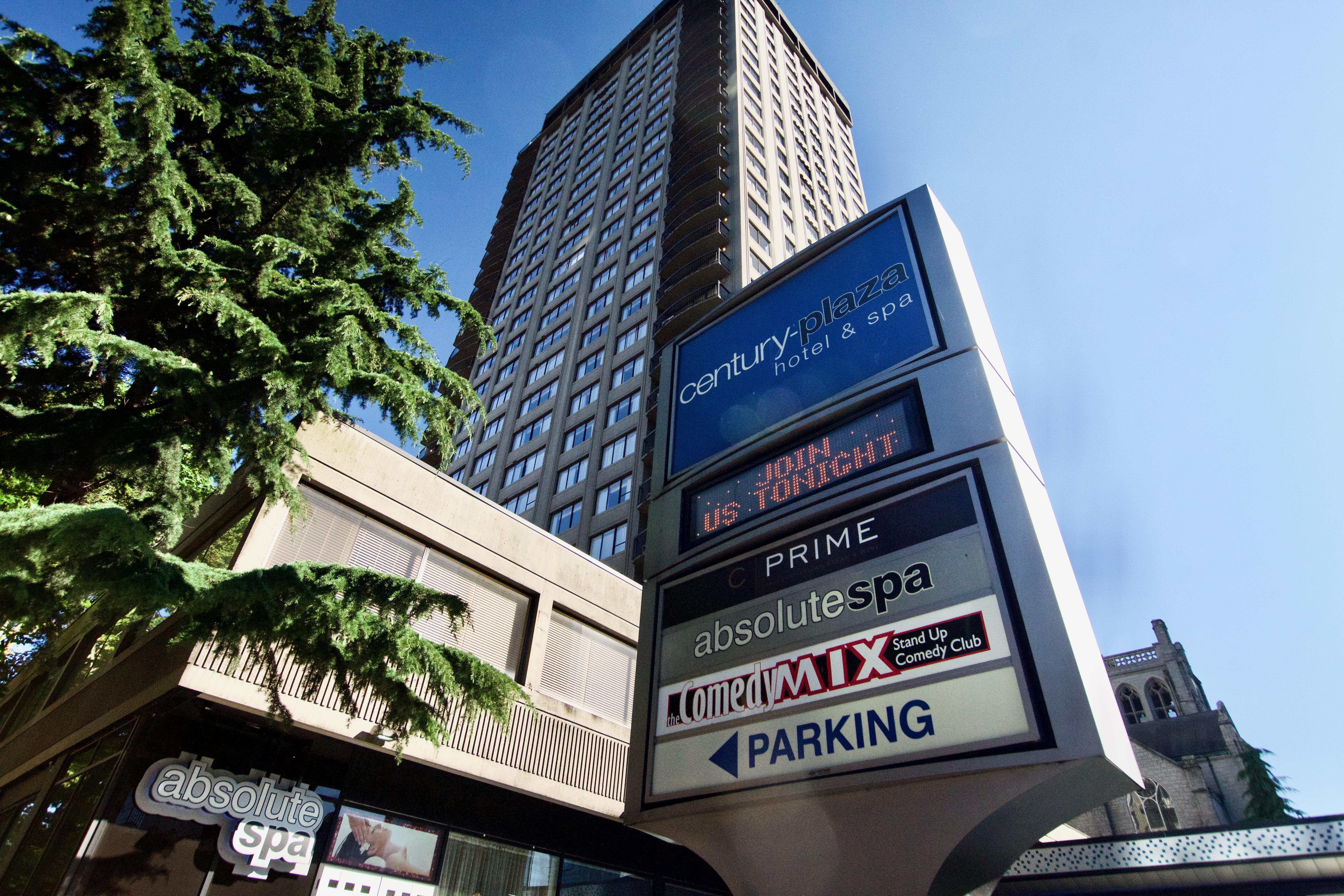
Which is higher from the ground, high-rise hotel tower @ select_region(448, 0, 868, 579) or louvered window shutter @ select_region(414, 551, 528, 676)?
high-rise hotel tower @ select_region(448, 0, 868, 579)

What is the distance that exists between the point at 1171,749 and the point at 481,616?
53.7 m

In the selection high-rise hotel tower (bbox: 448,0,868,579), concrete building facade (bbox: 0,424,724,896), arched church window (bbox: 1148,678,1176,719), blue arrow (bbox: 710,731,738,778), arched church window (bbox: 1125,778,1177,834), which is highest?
high-rise hotel tower (bbox: 448,0,868,579)

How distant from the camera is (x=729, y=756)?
5.54 meters

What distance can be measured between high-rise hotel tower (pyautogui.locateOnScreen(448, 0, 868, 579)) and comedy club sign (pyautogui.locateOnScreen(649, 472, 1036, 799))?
82.7 ft

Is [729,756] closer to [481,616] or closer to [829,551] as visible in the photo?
[829,551]

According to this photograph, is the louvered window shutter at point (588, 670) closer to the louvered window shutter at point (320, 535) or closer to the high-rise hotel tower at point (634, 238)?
the louvered window shutter at point (320, 535)

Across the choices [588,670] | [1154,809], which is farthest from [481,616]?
[1154,809]

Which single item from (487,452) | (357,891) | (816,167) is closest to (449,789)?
(357,891)

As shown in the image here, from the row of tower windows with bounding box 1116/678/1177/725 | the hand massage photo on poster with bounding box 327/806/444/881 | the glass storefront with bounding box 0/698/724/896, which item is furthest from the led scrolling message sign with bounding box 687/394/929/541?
the row of tower windows with bounding box 1116/678/1177/725

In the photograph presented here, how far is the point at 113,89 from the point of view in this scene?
754cm

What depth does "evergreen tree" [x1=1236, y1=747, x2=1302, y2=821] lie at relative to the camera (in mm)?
41469

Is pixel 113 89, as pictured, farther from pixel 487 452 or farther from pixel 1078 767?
pixel 487 452

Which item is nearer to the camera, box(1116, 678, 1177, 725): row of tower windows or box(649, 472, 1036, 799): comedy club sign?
box(649, 472, 1036, 799): comedy club sign

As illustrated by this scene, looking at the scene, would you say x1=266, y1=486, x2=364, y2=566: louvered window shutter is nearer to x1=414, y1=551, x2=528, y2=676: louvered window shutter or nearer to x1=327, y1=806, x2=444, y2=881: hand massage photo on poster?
x1=414, y1=551, x2=528, y2=676: louvered window shutter
